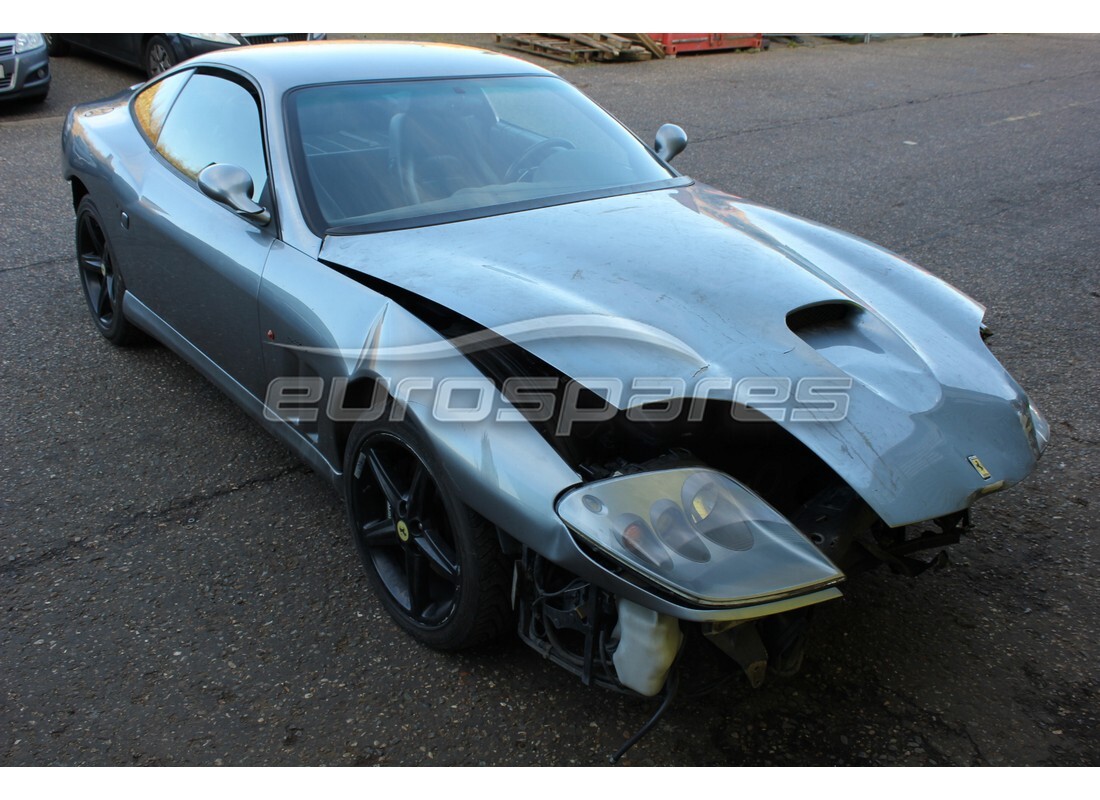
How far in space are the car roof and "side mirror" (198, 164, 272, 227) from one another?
1.51 ft

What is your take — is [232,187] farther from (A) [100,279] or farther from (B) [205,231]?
(A) [100,279]

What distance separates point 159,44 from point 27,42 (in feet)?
3.90

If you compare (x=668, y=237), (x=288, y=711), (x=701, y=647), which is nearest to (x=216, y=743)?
(x=288, y=711)

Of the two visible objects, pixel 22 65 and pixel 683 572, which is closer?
pixel 683 572

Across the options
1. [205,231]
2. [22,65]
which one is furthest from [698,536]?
[22,65]

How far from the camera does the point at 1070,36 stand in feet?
61.5

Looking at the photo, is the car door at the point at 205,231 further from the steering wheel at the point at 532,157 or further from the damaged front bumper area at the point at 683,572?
the damaged front bumper area at the point at 683,572

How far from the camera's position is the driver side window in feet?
10.9

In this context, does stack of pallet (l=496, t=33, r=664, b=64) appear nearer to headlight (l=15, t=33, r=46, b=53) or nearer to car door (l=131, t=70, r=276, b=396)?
headlight (l=15, t=33, r=46, b=53)

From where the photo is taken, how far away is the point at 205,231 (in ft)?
10.9

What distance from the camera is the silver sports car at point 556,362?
2145mm

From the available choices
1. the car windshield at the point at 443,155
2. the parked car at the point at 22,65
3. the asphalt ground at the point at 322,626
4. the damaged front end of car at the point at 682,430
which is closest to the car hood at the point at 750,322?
the damaged front end of car at the point at 682,430

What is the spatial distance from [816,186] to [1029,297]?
229 cm

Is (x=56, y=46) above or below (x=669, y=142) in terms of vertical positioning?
below
